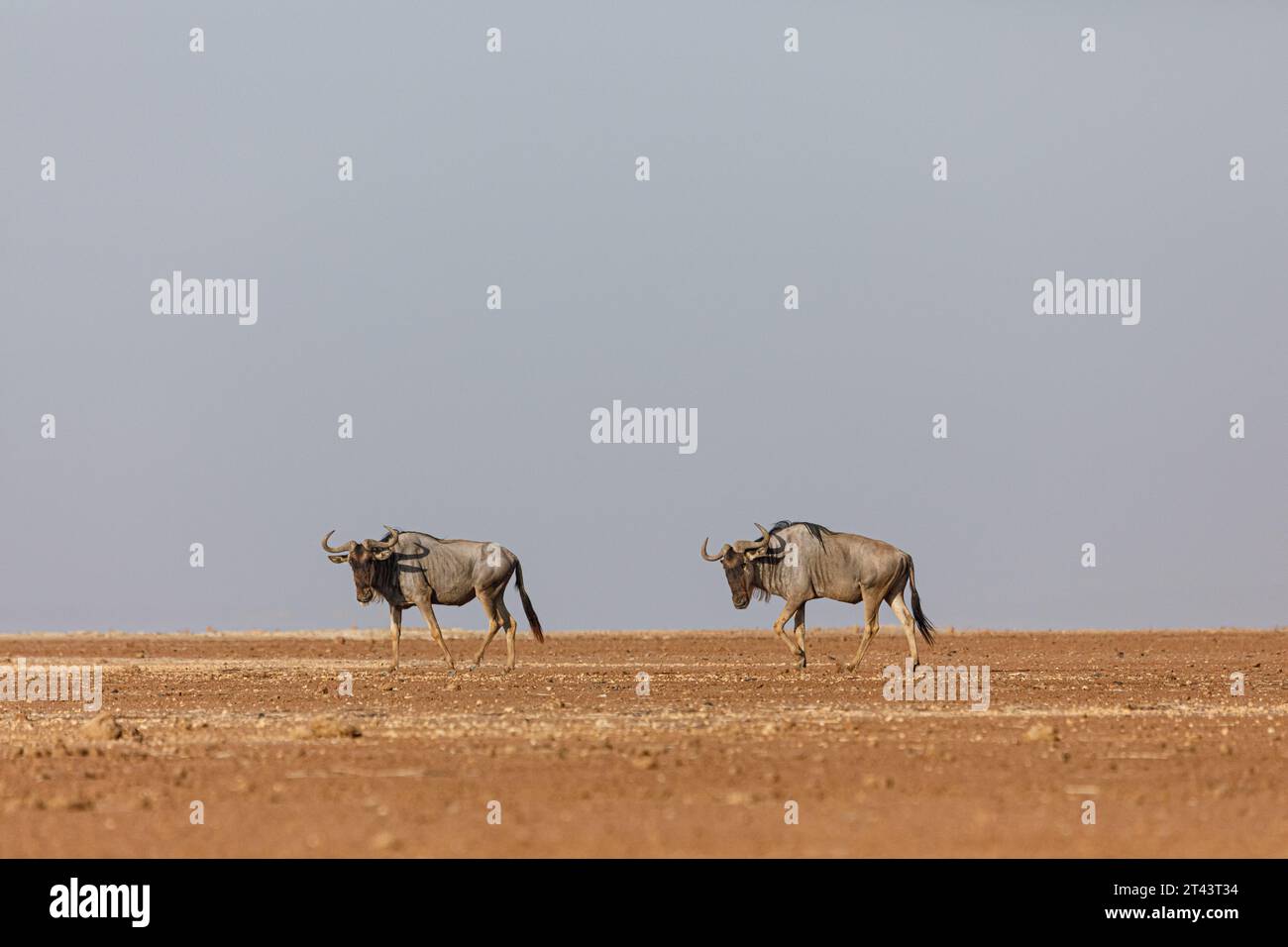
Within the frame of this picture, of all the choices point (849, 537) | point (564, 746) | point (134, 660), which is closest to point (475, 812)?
point (564, 746)

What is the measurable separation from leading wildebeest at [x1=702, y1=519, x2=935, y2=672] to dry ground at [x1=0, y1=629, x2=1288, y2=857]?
2.53 metres

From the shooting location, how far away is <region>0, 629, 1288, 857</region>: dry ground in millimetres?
11383

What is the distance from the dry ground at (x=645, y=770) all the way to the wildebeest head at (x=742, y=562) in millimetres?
3394

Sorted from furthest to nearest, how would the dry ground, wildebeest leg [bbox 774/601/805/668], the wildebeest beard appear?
the wildebeest beard
wildebeest leg [bbox 774/601/805/668]
the dry ground

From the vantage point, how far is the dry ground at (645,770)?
11.4 meters

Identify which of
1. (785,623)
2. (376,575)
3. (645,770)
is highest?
(376,575)

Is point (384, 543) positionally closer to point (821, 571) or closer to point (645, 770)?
point (821, 571)

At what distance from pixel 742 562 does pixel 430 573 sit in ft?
17.4

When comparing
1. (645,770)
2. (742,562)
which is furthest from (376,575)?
(645,770)

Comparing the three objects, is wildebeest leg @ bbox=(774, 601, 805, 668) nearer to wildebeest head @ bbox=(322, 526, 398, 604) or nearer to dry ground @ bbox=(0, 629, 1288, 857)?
dry ground @ bbox=(0, 629, 1288, 857)

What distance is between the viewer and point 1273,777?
48.4 feet

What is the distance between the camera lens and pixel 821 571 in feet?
103

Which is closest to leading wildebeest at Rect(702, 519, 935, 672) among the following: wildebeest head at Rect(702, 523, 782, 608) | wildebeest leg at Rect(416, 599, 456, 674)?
wildebeest head at Rect(702, 523, 782, 608)
